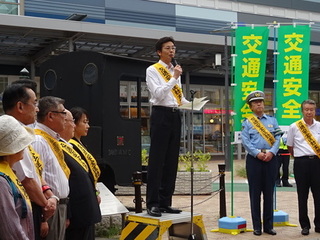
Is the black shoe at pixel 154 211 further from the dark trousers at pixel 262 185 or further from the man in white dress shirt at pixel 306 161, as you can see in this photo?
the man in white dress shirt at pixel 306 161

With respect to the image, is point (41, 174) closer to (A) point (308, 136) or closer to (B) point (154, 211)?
(B) point (154, 211)

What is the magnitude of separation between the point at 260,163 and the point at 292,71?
5.93 ft

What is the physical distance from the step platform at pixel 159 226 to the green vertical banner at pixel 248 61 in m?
2.44

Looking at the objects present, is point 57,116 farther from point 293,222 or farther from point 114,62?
point 293,222

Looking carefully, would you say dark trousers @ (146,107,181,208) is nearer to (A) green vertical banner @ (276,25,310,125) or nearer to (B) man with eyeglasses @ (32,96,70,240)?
Result: (B) man with eyeglasses @ (32,96,70,240)

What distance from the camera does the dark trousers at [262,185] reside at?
7.23 metres

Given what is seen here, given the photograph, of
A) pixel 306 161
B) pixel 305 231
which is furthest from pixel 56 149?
pixel 305 231

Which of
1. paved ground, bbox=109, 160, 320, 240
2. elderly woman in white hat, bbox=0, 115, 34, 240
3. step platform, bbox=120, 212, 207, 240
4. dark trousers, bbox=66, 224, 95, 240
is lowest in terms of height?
paved ground, bbox=109, 160, 320, 240

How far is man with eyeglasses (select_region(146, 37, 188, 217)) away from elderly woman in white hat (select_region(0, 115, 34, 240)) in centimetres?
237

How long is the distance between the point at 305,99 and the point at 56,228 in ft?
17.8

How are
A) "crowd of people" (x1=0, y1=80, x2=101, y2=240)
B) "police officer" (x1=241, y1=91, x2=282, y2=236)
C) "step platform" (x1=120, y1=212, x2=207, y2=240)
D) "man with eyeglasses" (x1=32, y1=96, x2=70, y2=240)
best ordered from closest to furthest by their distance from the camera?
"crowd of people" (x1=0, y1=80, x2=101, y2=240)
"man with eyeglasses" (x1=32, y1=96, x2=70, y2=240)
"step platform" (x1=120, y1=212, x2=207, y2=240)
"police officer" (x1=241, y1=91, x2=282, y2=236)

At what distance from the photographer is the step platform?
541cm

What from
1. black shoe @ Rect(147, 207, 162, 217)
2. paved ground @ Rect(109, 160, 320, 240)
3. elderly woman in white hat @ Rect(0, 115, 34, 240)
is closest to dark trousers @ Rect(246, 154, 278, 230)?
paved ground @ Rect(109, 160, 320, 240)

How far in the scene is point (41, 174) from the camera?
373 cm
